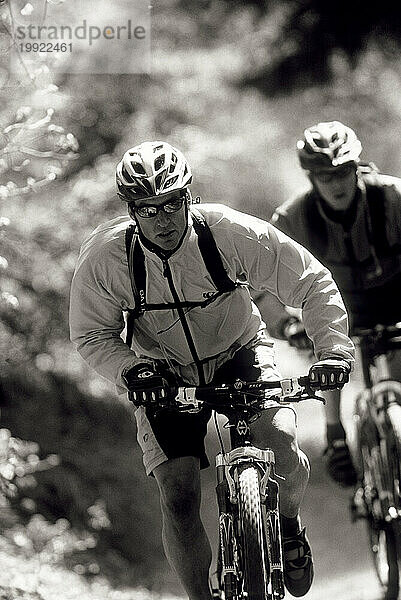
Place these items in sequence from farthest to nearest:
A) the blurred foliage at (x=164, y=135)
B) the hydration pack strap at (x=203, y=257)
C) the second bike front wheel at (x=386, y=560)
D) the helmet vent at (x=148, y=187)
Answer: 1. the blurred foliage at (x=164, y=135)
2. the second bike front wheel at (x=386, y=560)
3. the hydration pack strap at (x=203, y=257)
4. the helmet vent at (x=148, y=187)

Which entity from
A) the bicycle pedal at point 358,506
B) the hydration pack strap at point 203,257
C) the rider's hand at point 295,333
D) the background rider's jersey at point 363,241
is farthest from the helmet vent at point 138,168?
the bicycle pedal at point 358,506

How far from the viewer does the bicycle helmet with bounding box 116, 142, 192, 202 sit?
273 cm

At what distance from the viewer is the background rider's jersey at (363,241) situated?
12.1 feet

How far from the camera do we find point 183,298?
2.89 meters

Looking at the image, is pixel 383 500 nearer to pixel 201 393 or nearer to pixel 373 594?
pixel 373 594

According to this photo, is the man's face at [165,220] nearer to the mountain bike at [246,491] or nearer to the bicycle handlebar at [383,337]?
the mountain bike at [246,491]

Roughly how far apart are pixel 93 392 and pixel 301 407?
89cm

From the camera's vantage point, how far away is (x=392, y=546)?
150 inches

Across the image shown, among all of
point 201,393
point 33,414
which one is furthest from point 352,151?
point 33,414

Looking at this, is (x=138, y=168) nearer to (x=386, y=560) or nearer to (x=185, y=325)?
(x=185, y=325)

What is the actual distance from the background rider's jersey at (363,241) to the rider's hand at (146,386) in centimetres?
134

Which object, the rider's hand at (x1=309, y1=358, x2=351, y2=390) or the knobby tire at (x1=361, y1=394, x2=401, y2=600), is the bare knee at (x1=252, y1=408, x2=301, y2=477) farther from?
the knobby tire at (x1=361, y1=394, x2=401, y2=600)

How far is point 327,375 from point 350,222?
1272mm

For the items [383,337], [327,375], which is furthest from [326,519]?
[327,375]
